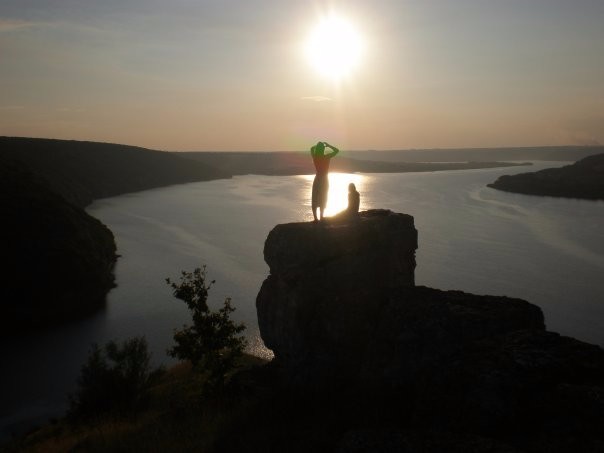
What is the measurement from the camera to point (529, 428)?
8.95 metres

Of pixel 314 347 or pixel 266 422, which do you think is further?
pixel 314 347

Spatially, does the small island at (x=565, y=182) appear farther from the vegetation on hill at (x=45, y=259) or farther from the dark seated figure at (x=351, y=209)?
the dark seated figure at (x=351, y=209)

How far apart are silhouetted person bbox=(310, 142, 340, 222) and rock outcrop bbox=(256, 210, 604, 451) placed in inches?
32.0

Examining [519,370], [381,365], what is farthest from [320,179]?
[519,370]

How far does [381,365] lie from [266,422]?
346 centimetres

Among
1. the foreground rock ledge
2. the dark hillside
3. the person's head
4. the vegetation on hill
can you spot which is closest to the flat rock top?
the foreground rock ledge

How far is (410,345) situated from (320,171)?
6512 mm

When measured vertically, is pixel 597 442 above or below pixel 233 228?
above

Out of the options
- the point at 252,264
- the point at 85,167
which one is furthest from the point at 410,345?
the point at 85,167

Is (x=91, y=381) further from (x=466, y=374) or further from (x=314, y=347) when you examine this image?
(x=466, y=374)

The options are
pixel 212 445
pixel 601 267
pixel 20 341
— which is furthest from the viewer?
pixel 601 267

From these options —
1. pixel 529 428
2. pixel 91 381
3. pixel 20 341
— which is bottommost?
pixel 20 341

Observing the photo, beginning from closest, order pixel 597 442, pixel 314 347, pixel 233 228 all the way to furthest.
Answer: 1. pixel 597 442
2. pixel 314 347
3. pixel 233 228

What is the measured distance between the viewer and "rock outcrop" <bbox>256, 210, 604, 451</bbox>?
361 inches
